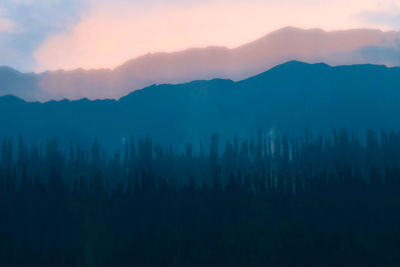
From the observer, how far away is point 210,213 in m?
130

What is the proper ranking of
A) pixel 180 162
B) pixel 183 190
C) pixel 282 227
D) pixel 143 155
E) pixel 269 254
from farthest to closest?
pixel 143 155, pixel 180 162, pixel 183 190, pixel 282 227, pixel 269 254

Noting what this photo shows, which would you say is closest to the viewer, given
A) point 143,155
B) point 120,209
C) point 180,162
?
point 120,209

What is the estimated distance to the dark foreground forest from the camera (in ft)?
370

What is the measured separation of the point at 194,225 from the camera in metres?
127

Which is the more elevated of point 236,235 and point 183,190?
point 183,190

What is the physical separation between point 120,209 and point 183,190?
20542 millimetres

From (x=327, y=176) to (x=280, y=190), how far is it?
1855 centimetres

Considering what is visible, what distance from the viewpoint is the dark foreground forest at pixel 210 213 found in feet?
370

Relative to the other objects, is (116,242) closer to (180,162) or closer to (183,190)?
(183,190)

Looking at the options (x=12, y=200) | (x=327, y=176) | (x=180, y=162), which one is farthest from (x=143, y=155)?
(x=327, y=176)

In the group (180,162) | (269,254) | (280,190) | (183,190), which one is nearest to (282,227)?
(269,254)

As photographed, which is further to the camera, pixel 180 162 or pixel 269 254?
pixel 180 162

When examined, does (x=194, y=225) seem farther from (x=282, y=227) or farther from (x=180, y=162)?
(x=180, y=162)

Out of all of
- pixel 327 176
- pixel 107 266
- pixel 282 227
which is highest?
pixel 327 176
